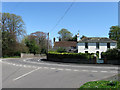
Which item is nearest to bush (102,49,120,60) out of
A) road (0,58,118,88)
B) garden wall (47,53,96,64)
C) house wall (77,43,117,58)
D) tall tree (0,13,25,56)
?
garden wall (47,53,96,64)

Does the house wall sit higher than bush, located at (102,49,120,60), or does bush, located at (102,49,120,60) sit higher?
the house wall

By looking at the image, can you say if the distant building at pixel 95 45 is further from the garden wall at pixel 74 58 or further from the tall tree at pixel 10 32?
the tall tree at pixel 10 32

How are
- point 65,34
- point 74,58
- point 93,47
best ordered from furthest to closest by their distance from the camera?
point 65,34 < point 93,47 < point 74,58

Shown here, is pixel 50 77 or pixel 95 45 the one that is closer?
pixel 50 77

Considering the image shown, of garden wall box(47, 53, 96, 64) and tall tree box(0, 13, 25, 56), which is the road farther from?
tall tree box(0, 13, 25, 56)

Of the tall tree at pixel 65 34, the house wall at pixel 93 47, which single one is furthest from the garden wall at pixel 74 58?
the tall tree at pixel 65 34

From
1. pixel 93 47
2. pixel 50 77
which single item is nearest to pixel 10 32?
pixel 93 47

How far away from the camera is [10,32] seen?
48906 mm

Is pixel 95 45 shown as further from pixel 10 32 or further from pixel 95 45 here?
pixel 10 32

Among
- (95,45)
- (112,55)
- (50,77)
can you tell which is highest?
(95,45)

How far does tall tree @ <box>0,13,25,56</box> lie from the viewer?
47309mm

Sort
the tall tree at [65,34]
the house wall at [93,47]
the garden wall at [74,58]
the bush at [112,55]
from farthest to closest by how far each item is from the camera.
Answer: the tall tree at [65,34], the house wall at [93,47], the garden wall at [74,58], the bush at [112,55]

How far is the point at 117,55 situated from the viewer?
23578 mm

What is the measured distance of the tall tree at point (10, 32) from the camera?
47.3m
